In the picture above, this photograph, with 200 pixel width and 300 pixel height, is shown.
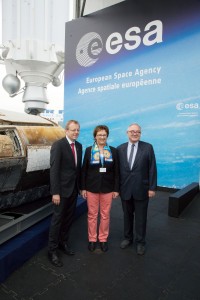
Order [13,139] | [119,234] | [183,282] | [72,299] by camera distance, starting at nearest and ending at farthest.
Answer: [72,299]
[183,282]
[13,139]
[119,234]

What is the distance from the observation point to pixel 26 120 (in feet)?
11.7

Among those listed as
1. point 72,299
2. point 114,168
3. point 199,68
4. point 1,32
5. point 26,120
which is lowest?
point 72,299

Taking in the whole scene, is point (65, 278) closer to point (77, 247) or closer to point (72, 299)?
point (72, 299)

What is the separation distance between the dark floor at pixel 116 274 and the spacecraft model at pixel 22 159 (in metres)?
0.85

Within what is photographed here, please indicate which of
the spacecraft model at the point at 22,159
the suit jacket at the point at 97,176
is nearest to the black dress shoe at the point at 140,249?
the suit jacket at the point at 97,176

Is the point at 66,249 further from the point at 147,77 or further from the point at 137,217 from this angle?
the point at 147,77

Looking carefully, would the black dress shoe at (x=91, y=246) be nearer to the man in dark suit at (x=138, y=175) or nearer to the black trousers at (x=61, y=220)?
the black trousers at (x=61, y=220)

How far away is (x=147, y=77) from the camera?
584 centimetres

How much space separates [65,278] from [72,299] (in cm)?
31

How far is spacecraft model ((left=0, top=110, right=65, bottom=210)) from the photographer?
9.65 ft

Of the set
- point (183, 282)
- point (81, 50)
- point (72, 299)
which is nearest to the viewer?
point (72, 299)

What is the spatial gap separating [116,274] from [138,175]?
1.04 metres

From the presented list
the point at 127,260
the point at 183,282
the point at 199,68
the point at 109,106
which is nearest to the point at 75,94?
the point at 109,106

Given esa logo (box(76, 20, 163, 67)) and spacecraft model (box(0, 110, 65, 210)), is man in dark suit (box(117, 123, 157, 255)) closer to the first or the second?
spacecraft model (box(0, 110, 65, 210))
